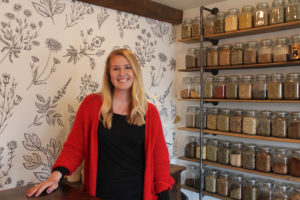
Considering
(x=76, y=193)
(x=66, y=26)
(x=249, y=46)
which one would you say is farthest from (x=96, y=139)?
(x=249, y=46)

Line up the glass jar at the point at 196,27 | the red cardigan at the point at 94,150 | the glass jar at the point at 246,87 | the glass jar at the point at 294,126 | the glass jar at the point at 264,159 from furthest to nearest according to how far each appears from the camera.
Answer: the glass jar at the point at 196,27 → the glass jar at the point at 246,87 → the glass jar at the point at 264,159 → the glass jar at the point at 294,126 → the red cardigan at the point at 94,150

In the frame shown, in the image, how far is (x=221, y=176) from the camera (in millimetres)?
2396

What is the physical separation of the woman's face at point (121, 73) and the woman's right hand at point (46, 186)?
1.84ft

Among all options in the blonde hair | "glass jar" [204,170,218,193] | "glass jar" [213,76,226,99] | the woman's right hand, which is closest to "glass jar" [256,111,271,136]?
"glass jar" [213,76,226,99]

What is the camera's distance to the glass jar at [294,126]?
1.98 metres

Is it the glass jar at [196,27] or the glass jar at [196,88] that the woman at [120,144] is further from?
the glass jar at [196,27]

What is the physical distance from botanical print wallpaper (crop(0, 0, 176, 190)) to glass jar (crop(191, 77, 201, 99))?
77cm

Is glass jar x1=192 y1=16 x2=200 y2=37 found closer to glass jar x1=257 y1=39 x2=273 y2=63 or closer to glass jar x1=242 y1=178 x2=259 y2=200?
glass jar x1=257 y1=39 x2=273 y2=63

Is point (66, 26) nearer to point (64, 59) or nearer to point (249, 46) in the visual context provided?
point (64, 59)

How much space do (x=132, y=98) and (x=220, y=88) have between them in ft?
3.70

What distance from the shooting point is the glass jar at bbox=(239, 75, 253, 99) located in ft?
7.28

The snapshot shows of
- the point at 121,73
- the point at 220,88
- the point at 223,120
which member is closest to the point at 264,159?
the point at 223,120

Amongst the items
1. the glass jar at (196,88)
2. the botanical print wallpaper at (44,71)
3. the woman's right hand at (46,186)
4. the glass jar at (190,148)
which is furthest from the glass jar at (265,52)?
the woman's right hand at (46,186)

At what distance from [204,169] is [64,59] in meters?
1.61
